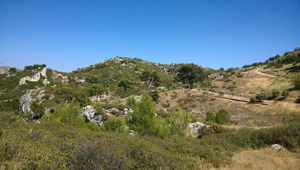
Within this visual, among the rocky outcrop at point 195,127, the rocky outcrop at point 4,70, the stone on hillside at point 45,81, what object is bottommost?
the rocky outcrop at point 195,127

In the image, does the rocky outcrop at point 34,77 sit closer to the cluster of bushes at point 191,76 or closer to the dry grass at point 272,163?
the cluster of bushes at point 191,76

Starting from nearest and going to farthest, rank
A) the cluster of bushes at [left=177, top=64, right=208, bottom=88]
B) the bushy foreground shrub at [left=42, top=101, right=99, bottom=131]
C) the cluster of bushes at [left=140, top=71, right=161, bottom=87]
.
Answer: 1. the bushy foreground shrub at [left=42, top=101, right=99, bottom=131]
2. the cluster of bushes at [left=140, top=71, right=161, bottom=87]
3. the cluster of bushes at [left=177, top=64, right=208, bottom=88]

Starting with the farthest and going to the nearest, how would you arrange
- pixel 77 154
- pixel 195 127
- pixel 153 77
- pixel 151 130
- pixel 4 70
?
1. pixel 4 70
2. pixel 153 77
3. pixel 195 127
4. pixel 151 130
5. pixel 77 154

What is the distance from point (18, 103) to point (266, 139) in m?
48.7

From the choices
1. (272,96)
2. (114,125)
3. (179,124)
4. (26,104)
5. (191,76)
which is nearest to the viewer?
(114,125)

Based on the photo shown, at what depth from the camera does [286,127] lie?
389 inches

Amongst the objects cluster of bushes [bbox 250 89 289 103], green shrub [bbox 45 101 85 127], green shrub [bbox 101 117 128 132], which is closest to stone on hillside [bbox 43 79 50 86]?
green shrub [bbox 45 101 85 127]

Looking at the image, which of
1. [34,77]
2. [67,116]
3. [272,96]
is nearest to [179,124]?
[67,116]

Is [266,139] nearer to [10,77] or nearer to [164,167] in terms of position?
[164,167]

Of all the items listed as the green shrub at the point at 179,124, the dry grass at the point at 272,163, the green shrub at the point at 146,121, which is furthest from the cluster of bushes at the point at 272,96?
the green shrub at the point at 146,121

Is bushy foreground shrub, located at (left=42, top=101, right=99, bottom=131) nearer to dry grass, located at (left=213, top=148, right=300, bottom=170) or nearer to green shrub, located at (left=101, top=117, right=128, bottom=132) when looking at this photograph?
green shrub, located at (left=101, top=117, right=128, bottom=132)

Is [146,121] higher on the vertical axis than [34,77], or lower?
lower

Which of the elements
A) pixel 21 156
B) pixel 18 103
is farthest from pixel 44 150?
pixel 18 103

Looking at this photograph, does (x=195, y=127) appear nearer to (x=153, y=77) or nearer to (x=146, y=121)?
(x=146, y=121)
